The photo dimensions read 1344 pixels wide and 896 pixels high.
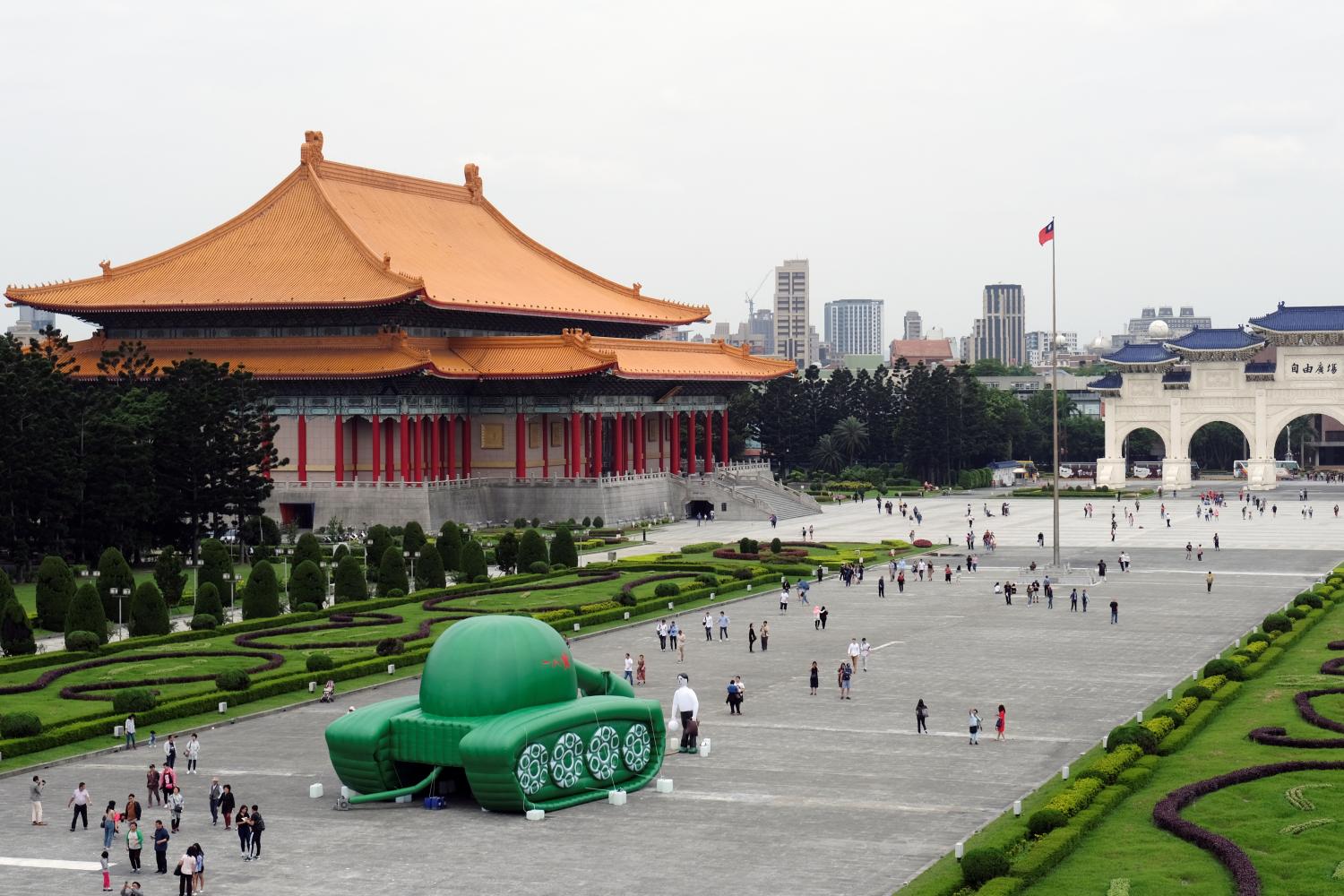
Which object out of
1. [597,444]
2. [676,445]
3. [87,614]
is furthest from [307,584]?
[676,445]

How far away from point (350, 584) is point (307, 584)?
234 cm

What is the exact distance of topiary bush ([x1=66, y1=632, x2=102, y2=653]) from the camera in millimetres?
50750

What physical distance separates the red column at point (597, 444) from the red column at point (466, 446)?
6.60 m

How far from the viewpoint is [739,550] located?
81562 millimetres

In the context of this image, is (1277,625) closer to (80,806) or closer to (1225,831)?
(1225,831)

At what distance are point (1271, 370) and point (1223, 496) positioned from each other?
17.2 metres

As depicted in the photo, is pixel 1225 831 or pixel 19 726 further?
pixel 19 726

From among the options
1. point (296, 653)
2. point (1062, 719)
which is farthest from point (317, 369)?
point (1062, 719)

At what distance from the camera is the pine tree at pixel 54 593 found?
183 ft

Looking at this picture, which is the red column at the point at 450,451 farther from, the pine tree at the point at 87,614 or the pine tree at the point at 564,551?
the pine tree at the point at 87,614

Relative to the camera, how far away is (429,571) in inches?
2655

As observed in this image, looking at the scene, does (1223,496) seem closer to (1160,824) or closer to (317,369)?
(317,369)

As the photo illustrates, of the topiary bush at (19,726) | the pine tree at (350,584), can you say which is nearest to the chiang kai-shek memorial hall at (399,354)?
the pine tree at (350,584)

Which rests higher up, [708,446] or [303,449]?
[708,446]
